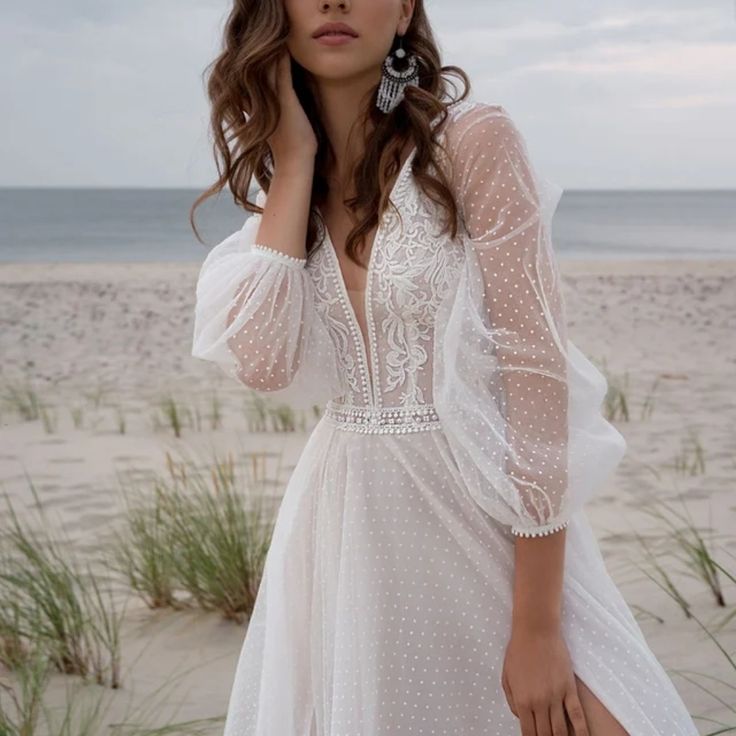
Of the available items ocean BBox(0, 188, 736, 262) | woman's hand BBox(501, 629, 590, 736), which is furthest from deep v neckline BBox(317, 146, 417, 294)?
ocean BBox(0, 188, 736, 262)

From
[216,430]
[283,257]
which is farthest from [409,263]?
[216,430]

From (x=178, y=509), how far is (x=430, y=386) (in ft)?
8.10

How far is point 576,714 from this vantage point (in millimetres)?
1791

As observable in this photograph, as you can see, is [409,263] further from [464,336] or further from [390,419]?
[390,419]

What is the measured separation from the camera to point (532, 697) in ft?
5.90

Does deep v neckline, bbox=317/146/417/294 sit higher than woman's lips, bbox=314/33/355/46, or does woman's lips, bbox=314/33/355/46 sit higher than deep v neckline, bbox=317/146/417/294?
woman's lips, bbox=314/33/355/46

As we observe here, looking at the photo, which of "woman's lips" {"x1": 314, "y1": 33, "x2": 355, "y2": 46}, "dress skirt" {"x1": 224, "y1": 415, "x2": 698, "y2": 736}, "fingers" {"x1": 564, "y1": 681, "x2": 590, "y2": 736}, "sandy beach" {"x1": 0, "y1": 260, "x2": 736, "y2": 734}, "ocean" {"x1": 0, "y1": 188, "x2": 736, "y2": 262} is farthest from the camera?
"ocean" {"x1": 0, "y1": 188, "x2": 736, "y2": 262}

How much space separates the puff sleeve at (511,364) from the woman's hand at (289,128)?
294mm

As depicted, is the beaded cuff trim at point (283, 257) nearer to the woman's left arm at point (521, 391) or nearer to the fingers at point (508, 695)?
the woman's left arm at point (521, 391)

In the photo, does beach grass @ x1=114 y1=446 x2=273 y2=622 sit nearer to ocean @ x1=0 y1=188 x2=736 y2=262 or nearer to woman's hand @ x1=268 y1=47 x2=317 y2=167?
woman's hand @ x1=268 y1=47 x2=317 y2=167

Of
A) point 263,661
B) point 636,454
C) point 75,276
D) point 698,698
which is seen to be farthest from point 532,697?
point 75,276

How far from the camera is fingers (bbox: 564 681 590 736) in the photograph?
1785 mm

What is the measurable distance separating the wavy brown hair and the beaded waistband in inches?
10.2

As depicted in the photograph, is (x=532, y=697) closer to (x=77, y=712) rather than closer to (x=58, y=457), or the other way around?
(x=77, y=712)
